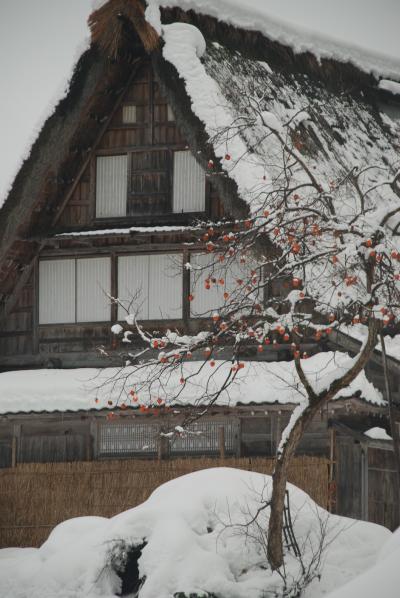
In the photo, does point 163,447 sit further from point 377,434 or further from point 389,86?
point 389,86

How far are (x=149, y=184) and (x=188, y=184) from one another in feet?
2.33

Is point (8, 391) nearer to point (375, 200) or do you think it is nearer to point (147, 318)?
point (147, 318)

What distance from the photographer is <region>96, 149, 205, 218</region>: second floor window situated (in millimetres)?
15992

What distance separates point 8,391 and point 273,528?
6.45 m

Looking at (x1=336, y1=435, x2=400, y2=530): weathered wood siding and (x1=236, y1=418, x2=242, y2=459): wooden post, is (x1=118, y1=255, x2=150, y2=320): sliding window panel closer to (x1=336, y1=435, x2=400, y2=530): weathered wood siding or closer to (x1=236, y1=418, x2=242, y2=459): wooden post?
(x1=236, y1=418, x2=242, y2=459): wooden post

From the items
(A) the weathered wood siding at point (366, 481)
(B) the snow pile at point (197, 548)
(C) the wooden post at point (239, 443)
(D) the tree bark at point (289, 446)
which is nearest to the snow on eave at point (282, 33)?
(C) the wooden post at point (239, 443)

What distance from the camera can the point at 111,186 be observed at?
16.5 metres

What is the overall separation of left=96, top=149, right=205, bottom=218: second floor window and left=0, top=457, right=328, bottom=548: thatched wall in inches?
162

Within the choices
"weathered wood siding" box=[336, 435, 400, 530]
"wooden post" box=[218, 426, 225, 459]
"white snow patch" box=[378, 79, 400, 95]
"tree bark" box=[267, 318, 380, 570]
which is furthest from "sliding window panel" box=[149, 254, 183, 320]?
"white snow patch" box=[378, 79, 400, 95]

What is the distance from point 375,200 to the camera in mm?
16500

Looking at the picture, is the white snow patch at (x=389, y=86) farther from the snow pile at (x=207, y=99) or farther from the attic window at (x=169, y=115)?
the attic window at (x=169, y=115)

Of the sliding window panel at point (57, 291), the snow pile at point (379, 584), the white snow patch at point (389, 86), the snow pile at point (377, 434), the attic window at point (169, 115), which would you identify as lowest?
the snow pile at point (379, 584)

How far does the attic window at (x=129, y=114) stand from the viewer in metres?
16.5

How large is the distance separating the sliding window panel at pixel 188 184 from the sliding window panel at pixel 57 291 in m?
2.10
